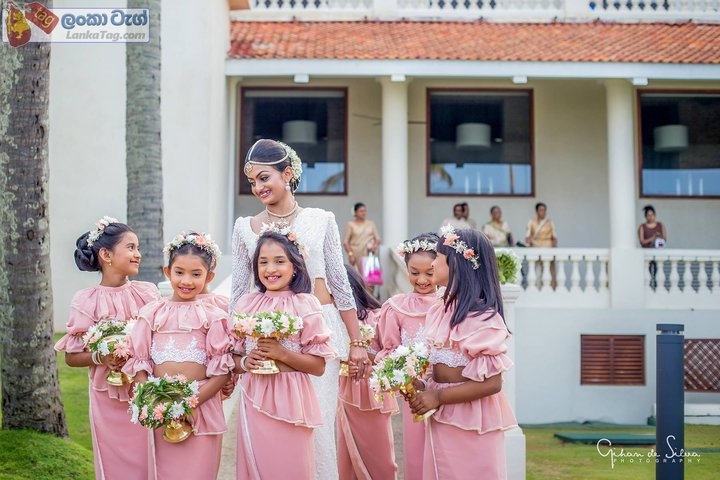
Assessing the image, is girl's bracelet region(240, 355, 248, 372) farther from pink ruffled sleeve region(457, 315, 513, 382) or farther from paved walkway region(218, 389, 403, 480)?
paved walkway region(218, 389, 403, 480)

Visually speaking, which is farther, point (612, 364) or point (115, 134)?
point (115, 134)

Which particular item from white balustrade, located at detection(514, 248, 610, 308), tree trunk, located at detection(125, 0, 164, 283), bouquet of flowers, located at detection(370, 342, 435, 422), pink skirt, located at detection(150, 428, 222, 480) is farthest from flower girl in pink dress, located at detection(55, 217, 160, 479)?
white balustrade, located at detection(514, 248, 610, 308)

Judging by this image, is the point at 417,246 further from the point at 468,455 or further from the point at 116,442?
the point at 116,442

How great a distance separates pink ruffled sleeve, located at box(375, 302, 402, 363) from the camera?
5.73 metres

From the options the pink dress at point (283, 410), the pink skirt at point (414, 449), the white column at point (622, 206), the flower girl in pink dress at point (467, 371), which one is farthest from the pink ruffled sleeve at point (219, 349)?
the white column at point (622, 206)

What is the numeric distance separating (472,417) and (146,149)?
578 cm

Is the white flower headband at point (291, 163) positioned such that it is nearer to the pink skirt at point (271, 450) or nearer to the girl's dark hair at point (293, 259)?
the girl's dark hair at point (293, 259)

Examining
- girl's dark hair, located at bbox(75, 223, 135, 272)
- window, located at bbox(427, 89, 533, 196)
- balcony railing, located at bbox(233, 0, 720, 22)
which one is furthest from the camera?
balcony railing, located at bbox(233, 0, 720, 22)

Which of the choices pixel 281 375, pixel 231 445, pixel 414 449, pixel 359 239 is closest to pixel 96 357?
pixel 281 375

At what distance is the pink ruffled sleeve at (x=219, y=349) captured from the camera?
4.61 m

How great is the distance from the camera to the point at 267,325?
14.0ft

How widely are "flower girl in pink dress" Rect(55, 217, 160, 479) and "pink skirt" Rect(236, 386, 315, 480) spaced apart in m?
0.76

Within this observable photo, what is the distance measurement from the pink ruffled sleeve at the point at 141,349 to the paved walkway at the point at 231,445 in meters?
2.52

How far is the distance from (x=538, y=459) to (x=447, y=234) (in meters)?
5.17
